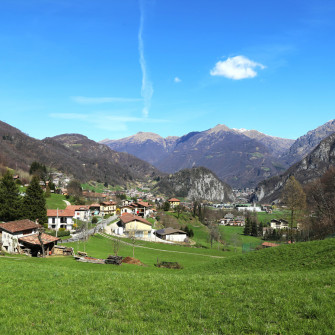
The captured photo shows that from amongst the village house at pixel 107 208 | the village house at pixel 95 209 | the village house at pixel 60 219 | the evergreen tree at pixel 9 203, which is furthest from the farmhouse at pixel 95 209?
the evergreen tree at pixel 9 203

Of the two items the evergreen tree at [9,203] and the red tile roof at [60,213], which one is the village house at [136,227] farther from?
the evergreen tree at [9,203]

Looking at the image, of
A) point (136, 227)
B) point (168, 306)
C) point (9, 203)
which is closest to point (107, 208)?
Answer: point (136, 227)

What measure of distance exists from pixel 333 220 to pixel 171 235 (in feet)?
199

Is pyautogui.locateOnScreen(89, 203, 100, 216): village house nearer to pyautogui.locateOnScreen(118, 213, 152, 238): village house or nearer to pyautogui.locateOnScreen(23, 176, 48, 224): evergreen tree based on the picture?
pyautogui.locateOnScreen(118, 213, 152, 238): village house

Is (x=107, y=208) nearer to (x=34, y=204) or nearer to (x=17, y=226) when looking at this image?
(x=34, y=204)

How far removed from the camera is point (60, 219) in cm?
9500

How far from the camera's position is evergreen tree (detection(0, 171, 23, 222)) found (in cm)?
6488

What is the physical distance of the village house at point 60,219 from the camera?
9288 centimetres

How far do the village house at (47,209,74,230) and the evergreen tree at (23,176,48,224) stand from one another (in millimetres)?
22017

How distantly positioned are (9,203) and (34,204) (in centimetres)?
628

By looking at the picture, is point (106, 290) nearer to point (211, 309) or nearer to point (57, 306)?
point (57, 306)

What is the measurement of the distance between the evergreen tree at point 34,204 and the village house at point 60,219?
22.0 metres

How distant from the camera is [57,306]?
10.8 meters

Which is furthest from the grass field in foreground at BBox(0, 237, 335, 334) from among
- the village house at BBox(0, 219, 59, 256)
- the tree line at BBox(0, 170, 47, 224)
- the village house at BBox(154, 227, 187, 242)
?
the village house at BBox(154, 227, 187, 242)
